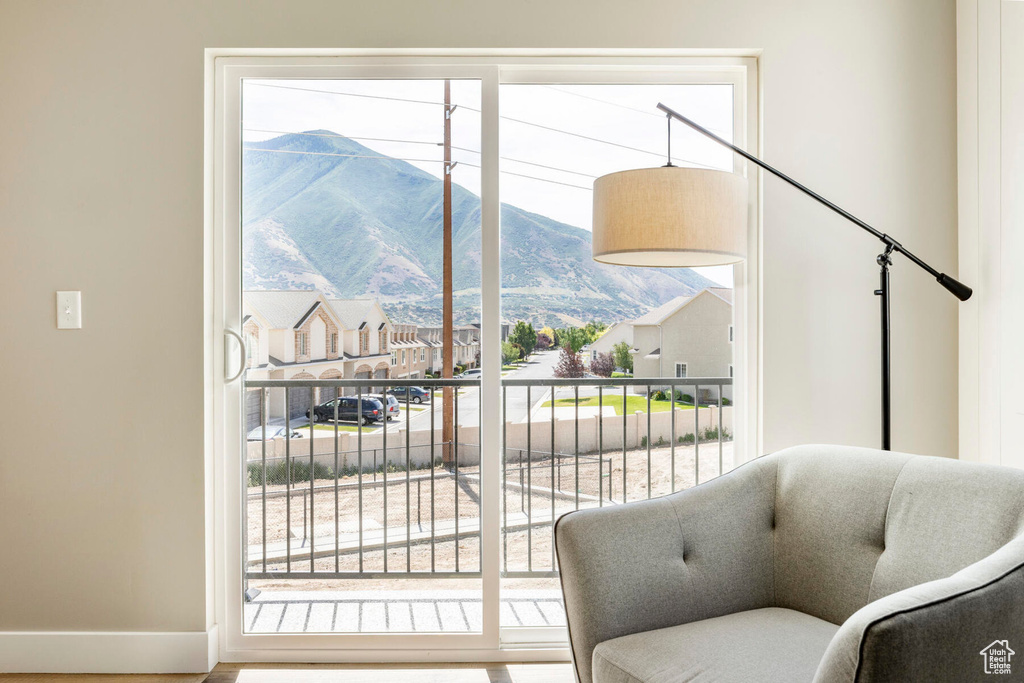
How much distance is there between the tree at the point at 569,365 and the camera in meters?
2.10

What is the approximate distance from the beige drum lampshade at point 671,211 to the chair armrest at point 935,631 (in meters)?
0.81

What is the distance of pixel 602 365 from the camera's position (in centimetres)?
211

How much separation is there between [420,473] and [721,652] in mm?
1156

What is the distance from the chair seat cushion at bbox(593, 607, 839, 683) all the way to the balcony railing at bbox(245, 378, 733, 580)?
2.65 feet

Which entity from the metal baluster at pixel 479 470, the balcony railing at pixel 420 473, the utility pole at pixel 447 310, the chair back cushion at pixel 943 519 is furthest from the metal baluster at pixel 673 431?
the chair back cushion at pixel 943 519

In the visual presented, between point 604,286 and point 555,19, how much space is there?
88 cm

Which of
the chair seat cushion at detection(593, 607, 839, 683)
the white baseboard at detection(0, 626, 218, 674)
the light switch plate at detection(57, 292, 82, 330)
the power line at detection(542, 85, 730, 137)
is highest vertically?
the power line at detection(542, 85, 730, 137)

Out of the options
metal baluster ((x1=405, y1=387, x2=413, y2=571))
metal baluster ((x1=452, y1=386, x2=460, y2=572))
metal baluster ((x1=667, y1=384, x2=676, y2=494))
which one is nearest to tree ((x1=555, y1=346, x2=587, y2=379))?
metal baluster ((x1=667, y1=384, x2=676, y2=494))

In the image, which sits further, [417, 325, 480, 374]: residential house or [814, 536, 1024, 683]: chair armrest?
[417, 325, 480, 374]: residential house

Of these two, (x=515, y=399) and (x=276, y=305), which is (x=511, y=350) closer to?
(x=515, y=399)

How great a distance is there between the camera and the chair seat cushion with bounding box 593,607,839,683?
1141 mm

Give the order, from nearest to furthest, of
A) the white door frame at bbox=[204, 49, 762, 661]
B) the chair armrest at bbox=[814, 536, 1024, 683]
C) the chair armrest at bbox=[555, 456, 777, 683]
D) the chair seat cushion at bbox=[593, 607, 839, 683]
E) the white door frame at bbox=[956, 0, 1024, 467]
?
1. the chair armrest at bbox=[814, 536, 1024, 683]
2. the chair seat cushion at bbox=[593, 607, 839, 683]
3. the chair armrest at bbox=[555, 456, 777, 683]
4. the white door frame at bbox=[956, 0, 1024, 467]
5. the white door frame at bbox=[204, 49, 762, 661]

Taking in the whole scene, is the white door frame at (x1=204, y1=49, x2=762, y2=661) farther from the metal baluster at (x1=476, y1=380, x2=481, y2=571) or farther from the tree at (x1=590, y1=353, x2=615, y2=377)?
the tree at (x1=590, y1=353, x2=615, y2=377)

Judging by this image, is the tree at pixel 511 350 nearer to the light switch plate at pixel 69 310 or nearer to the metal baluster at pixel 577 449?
the metal baluster at pixel 577 449
